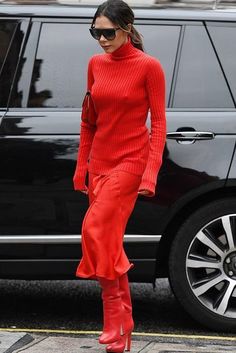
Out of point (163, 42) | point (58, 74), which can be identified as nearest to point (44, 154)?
point (58, 74)

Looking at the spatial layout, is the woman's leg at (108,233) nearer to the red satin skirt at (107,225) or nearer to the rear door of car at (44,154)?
the red satin skirt at (107,225)

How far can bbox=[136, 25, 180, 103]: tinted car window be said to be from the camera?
224 inches

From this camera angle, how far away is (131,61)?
15.7 ft

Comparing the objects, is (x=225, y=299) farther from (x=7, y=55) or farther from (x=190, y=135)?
(x=7, y=55)

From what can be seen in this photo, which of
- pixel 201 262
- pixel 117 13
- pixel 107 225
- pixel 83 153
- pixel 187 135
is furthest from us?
pixel 201 262

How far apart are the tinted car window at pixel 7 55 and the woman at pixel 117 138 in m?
0.89

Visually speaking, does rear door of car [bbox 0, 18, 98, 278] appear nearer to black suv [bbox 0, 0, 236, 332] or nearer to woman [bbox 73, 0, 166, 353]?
black suv [bbox 0, 0, 236, 332]

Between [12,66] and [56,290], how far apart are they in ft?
6.72

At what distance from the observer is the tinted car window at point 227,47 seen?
5.69 metres

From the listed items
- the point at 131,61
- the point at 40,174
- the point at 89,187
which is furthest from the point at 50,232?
the point at 131,61

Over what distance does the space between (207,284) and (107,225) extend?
1062 millimetres

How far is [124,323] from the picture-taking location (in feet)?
16.4

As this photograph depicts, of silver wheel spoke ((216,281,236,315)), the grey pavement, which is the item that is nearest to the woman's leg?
the grey pavement

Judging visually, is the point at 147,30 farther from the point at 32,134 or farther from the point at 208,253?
the point at 208,253
